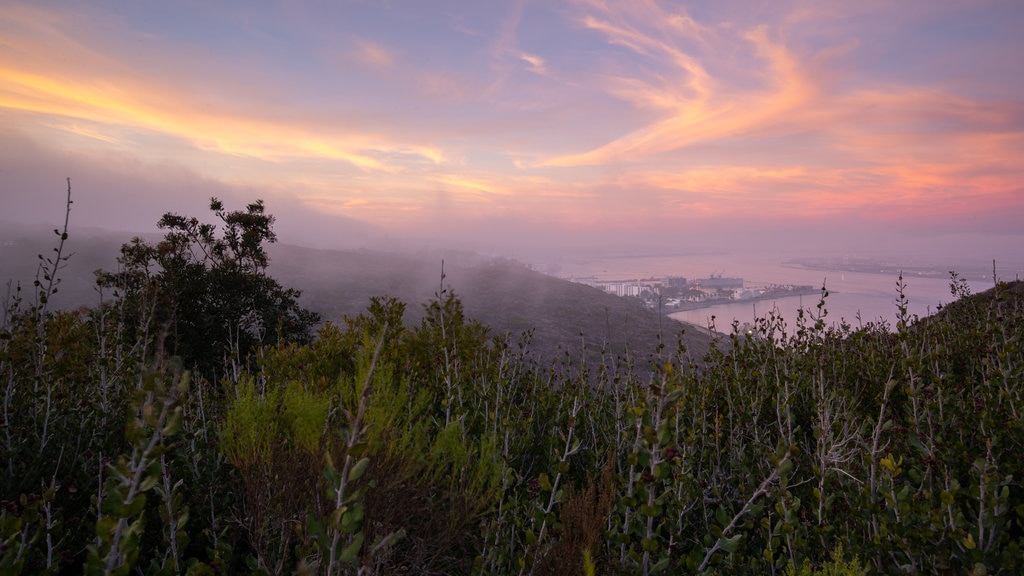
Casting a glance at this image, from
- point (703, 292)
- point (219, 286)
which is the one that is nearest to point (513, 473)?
point (219, 286)

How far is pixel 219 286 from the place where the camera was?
16516 mm

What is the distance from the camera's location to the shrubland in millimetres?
2135

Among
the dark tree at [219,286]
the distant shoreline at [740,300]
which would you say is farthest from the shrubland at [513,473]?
the distant shoreline at [740,300]

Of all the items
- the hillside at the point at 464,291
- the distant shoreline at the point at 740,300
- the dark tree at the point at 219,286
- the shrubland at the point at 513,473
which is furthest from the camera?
the hillside at the point at 464,291

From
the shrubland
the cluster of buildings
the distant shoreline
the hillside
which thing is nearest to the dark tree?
the hillside

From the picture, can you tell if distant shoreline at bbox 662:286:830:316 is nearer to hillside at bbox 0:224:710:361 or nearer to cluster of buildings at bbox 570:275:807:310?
cluster of buildings at bbox 570:275:807:310

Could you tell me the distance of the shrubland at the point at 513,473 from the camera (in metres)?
2.13

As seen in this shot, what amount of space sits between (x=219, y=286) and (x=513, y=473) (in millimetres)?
16534

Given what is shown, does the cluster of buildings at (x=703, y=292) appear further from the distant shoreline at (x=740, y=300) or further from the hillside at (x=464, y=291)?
the hillside at (x=464, y=291)

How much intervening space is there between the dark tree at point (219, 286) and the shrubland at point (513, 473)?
10048mm

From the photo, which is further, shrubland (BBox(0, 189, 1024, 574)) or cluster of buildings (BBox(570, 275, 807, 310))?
cluster of buildings (BBox(570, 275, 807, 310))

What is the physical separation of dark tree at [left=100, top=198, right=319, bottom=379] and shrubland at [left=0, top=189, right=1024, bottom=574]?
10048 mm

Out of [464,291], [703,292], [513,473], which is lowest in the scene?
[464,291]

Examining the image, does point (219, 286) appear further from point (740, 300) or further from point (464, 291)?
point (464, 291)
